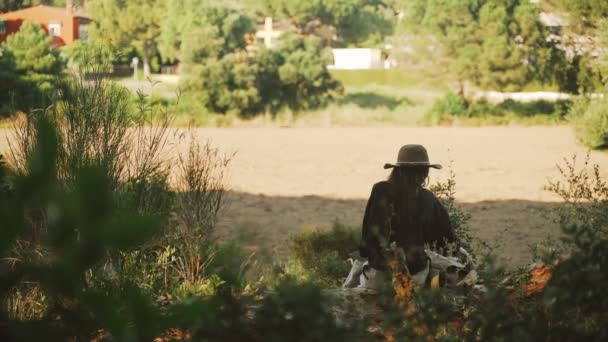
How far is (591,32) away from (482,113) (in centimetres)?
503

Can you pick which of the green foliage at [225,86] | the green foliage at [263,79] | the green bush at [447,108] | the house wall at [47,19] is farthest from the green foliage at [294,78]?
the house wall at [47,19]

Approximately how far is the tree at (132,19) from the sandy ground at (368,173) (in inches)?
699

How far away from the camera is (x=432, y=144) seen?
24.3 m

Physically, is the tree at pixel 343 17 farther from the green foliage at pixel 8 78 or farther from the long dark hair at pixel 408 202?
the long dark hair at pixel 408 202

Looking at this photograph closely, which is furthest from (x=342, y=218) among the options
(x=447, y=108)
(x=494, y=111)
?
(x=494, y=111)

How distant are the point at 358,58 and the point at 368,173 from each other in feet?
126

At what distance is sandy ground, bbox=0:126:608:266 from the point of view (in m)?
11.2

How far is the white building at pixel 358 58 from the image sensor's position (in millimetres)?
55781

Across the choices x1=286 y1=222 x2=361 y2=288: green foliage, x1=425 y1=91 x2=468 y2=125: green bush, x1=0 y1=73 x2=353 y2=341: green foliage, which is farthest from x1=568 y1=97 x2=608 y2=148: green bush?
x1=0 y1=73 x2=353 y2=341: green foliage

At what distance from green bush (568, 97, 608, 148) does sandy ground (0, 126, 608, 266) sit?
474mm

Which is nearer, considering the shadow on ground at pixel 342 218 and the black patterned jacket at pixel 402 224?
the black patterned jacket at pixel 402 224

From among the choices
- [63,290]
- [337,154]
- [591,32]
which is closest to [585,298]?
[63,290]

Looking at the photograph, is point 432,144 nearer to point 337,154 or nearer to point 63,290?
point 337,154

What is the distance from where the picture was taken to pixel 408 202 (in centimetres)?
457
